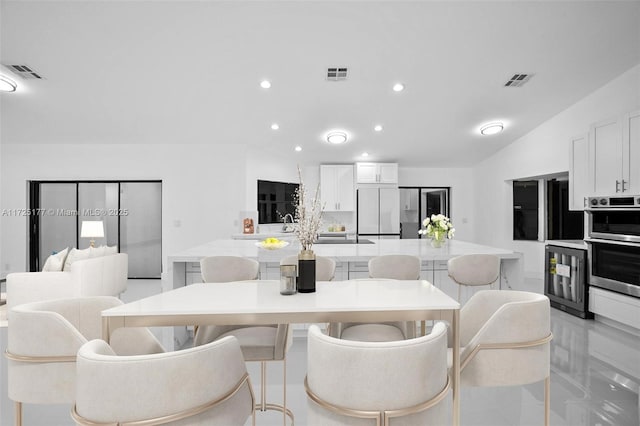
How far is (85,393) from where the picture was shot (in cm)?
111

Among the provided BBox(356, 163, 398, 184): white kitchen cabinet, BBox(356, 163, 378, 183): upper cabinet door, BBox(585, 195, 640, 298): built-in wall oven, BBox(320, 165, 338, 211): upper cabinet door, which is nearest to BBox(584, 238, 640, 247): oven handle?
BBox(585, 195, 640, 298): built-in wall oven

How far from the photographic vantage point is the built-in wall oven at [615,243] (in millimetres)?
3791

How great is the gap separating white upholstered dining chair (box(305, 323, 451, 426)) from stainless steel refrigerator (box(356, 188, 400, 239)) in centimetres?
657

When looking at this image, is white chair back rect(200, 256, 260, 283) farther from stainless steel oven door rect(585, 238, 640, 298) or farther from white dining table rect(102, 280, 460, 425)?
stainless steel oven door rect(585, 238, 640, 298)

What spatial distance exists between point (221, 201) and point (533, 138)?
5480 millimetres

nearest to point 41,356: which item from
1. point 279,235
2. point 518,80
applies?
point 279,235

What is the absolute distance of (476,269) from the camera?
3207mm

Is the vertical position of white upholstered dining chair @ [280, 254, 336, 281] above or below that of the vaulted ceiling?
below

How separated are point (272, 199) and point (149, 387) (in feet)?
21.2

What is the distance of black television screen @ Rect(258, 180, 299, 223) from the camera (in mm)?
7250

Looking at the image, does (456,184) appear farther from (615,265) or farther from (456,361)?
(456,361)

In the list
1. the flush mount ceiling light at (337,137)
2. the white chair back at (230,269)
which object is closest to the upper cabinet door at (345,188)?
the flush mount ceiling light at (337,137)

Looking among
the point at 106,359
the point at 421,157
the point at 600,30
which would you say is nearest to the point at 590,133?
the point at 600,30

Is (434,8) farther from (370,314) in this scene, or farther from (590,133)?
(370,314)
